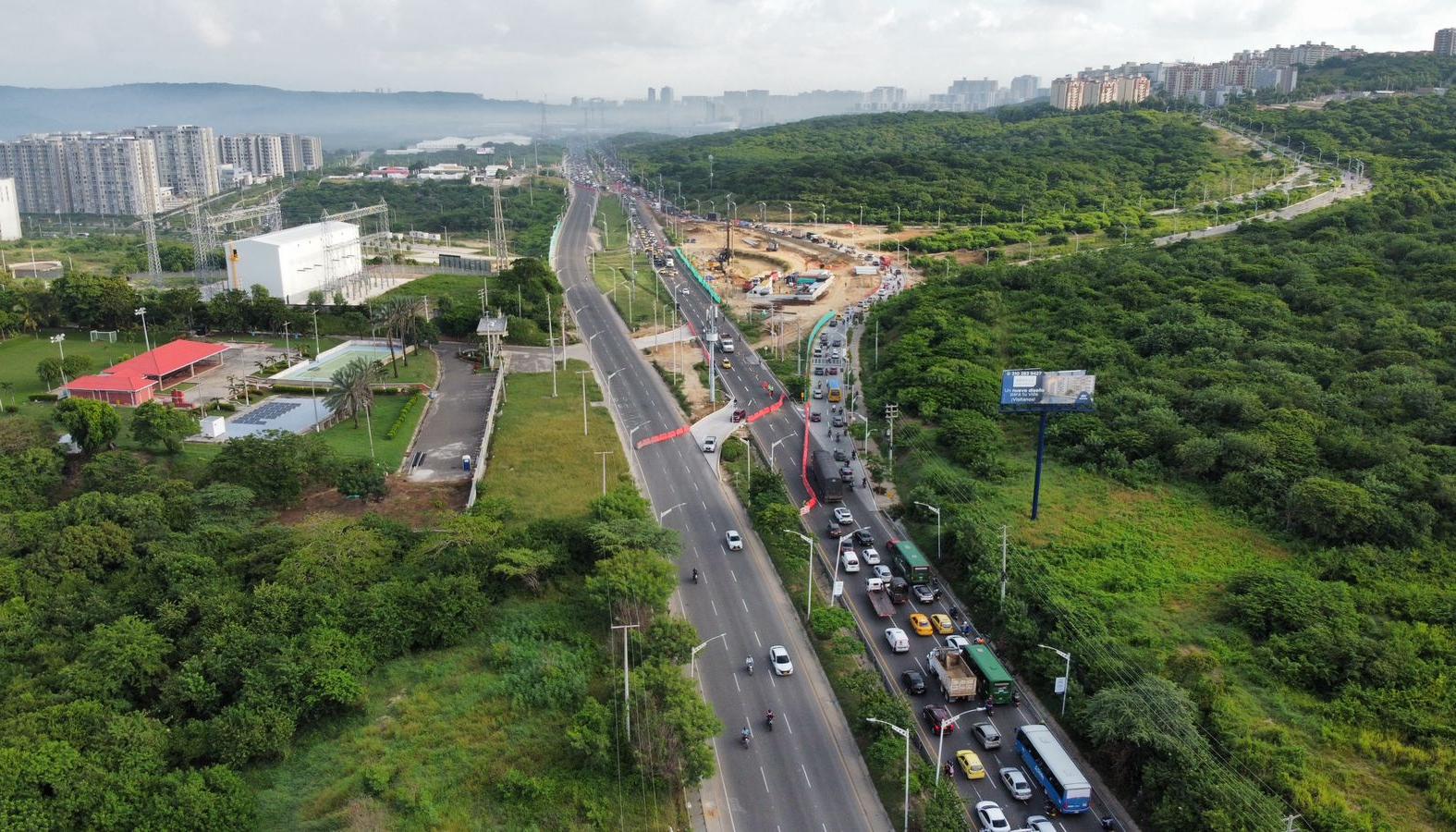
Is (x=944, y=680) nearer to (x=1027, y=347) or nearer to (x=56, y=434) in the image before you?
(x=1027, y=347)

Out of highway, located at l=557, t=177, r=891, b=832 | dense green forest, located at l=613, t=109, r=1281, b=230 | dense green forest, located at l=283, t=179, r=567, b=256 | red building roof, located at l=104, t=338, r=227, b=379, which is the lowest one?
highway, located at l=557, t=177, r=891, b=832

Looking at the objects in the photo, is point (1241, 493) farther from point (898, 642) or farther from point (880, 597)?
point (898, 642)

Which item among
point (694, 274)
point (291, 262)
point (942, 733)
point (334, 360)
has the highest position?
point (291, 262)

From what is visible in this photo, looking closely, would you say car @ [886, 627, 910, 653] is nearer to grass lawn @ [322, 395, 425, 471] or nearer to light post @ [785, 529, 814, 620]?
light post @ [785, 529, 814, 620]

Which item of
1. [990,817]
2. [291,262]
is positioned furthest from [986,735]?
[291,262]

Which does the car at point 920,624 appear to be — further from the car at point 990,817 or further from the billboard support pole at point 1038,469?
the billboard support pole at point 1038,469

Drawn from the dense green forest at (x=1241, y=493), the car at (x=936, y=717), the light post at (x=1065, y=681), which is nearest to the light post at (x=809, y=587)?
the dense green forest at (x=1241, y=493)

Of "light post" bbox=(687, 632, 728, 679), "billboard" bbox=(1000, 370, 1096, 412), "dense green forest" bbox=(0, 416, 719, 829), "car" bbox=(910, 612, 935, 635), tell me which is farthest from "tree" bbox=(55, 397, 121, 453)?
"billboard" bbox=(1000, 370, 1096, 412)
